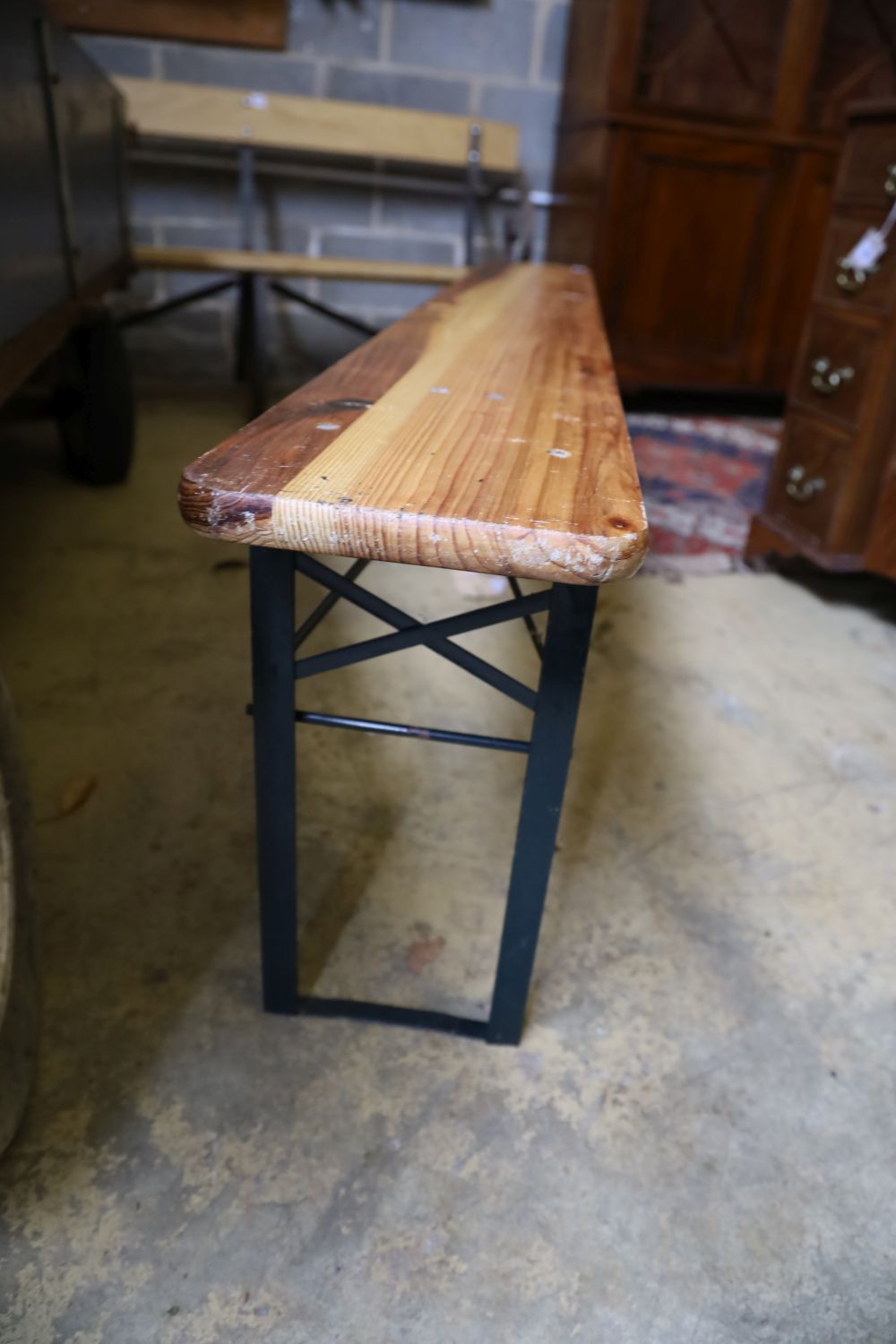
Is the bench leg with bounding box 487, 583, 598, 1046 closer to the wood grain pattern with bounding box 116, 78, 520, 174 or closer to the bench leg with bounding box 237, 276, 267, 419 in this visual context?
the bench leg with bounding box 237, 276, 267, 419

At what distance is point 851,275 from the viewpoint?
1.73 metres

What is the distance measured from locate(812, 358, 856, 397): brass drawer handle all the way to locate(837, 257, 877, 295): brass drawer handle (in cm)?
14

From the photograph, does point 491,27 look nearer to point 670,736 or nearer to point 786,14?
point 786,14

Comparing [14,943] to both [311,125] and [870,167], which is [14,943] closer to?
[870,167]

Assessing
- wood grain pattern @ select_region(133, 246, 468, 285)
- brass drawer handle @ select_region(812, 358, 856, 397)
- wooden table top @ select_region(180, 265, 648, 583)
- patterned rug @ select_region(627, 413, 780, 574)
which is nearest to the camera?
wooden table top @ select_region(180, 265, 648, 583)

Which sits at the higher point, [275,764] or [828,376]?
[828,376]

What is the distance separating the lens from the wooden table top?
23.0 inches

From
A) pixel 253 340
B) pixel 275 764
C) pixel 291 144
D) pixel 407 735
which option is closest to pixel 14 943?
pixel 275 764

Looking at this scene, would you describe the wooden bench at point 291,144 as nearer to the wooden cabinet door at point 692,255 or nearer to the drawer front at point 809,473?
the wooden cabinet door at point 692,255

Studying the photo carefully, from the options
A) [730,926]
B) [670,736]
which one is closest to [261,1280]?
[730,926]

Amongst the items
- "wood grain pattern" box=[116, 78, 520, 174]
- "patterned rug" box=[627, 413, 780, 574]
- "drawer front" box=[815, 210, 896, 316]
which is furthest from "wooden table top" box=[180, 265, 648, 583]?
"wood grain pattern" box=[116, 78, 520, 174]

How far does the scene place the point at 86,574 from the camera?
1830 millimetres

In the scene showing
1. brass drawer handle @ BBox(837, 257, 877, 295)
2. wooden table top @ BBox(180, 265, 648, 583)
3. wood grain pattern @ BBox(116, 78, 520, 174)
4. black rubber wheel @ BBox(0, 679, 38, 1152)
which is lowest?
black rubber wheel @ BBox(0, 679, 38, 1152)

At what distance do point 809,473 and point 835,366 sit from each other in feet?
0.69
